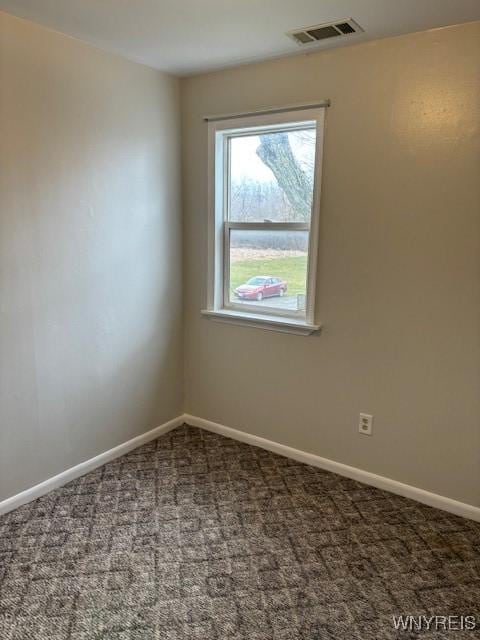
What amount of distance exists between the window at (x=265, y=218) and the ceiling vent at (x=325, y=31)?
1.11 ft

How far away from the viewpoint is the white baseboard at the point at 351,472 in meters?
2.35

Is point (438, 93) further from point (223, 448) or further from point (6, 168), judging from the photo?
point (223, 448)

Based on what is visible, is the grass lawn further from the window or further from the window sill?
the window sill

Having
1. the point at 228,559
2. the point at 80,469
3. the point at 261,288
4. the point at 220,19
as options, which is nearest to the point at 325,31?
the point at 220,19

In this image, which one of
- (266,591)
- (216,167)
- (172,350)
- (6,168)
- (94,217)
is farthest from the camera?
(172,350)

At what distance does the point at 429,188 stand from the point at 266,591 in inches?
76.8

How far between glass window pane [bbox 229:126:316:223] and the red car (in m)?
0.38

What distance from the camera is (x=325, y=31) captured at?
214cm

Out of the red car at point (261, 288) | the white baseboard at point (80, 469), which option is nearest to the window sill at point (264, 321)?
the red car at point (261, 288)

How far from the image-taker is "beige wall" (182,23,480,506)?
6.98 feet

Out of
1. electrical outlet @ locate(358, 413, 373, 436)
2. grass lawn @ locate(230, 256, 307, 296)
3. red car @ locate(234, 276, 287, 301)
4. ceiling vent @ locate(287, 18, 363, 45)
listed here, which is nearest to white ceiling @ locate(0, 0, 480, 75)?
ceiling vent @ locate(287, 18, 363, 45)

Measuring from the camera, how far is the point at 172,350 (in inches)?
126

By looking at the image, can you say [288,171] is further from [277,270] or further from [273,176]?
[277,270]

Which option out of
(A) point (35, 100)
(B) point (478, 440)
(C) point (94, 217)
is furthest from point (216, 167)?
(B) point (478, 440)
